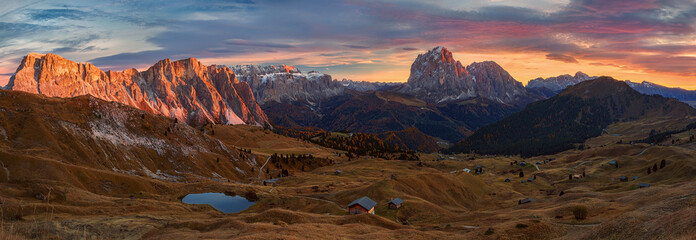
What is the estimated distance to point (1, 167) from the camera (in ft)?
276

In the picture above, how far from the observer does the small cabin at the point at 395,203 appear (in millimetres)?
100537

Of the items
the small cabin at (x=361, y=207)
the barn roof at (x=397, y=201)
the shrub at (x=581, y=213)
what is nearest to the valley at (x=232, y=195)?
the shrub at (x=581, y=213)

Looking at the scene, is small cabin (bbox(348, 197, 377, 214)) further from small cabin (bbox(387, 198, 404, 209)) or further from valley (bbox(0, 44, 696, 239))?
small cabin (bbox(387, 198, 404, 209))

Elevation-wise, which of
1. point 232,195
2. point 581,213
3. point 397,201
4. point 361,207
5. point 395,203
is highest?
point 581,213

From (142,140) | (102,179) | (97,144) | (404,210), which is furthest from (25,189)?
(404,210)

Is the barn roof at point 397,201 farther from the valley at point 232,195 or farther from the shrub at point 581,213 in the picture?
the shrub at point 581,213


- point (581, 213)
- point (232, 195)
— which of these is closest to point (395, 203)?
point (581, 213)

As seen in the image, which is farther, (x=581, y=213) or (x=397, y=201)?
(x=397, y=201)

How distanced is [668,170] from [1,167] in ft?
699

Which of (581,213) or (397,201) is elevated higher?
(581,213)

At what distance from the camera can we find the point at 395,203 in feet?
330

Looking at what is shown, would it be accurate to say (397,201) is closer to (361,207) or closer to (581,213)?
(361,207)

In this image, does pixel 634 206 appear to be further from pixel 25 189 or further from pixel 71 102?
pixel 71 102

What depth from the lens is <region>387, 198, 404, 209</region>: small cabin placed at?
101m
